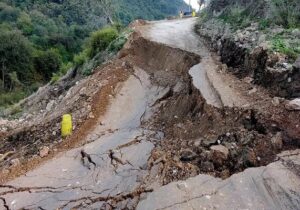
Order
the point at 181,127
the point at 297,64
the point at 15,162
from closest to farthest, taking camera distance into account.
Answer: the point at 297,64
the point at 15,162
the point at 181,127

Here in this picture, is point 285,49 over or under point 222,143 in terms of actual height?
over

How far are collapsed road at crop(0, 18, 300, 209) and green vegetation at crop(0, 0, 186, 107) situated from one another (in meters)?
4.67

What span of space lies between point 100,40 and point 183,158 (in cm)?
944

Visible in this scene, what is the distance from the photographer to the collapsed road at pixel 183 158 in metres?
5.03

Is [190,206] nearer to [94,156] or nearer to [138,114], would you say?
[94,156]

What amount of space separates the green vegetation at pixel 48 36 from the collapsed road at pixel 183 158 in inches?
184

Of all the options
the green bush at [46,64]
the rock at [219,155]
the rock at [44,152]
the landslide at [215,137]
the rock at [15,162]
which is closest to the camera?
the landslide at [215,137]

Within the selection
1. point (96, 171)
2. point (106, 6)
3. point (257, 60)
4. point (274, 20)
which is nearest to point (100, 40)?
point (274, 20)

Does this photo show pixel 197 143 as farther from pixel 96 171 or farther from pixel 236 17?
pixel 236 17

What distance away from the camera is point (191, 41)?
13039mm

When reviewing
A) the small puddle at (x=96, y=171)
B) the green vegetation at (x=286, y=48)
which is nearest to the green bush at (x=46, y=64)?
the small puddle at (x=96, y=171)

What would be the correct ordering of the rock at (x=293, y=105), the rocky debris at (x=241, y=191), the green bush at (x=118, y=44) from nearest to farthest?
1. the rocky debris at (x=241, y=191)
2. the rock at (x=293, y=105)
3. the green bush at (x=118, y=44)

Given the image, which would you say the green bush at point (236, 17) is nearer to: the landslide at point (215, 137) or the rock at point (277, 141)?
the landslide at point (215, 137)

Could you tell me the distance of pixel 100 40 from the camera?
14.7 meters
